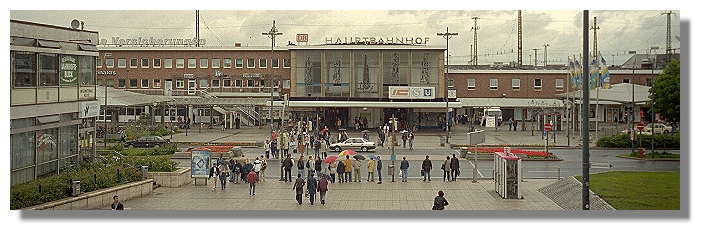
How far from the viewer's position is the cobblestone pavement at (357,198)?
2684 centimetres

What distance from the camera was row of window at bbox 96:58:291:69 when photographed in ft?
197

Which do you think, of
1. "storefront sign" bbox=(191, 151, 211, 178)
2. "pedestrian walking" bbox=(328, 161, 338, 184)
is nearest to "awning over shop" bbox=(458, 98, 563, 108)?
"pedestrian walking" bbox=(328, 161, 338, 184)

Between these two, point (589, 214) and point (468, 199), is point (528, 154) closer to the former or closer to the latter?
point (468, 199)

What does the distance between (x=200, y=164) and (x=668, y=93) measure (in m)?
22.2

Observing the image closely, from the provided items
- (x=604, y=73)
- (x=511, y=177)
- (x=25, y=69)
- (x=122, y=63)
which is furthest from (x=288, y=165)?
(x=122, y=63)

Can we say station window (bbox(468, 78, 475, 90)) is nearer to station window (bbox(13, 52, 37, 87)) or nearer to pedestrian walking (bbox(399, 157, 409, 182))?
pedestrian walking (bbox(399, 157, 409, 182))

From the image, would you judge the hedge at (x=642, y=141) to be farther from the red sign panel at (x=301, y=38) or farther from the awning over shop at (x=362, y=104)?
the red sign panel at (x=301, y=38)

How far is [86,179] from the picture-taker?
2742 cm

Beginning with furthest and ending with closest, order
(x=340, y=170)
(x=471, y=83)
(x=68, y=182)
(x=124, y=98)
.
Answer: (x=471, y=83) < (x=124, y=98) < (x=340, y=170) < (x=68, y=182)

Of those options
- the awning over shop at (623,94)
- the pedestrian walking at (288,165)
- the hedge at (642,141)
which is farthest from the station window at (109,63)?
the hedge at (642,141)

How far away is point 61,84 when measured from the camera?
28.4 meters

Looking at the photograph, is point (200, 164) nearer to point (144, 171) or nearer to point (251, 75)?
point (144, 171)

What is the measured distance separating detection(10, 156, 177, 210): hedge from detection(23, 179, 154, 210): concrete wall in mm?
321

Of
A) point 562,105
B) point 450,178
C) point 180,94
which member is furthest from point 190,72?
point 450,178
